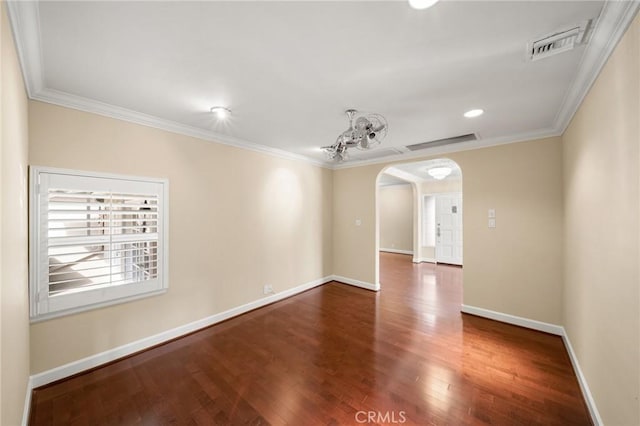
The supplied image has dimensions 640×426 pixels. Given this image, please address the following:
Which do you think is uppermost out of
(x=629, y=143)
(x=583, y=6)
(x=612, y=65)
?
(x=583, y=6)

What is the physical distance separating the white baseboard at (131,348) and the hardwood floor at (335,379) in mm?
88

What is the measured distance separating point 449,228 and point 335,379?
6209mm

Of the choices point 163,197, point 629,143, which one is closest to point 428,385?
point 629,143

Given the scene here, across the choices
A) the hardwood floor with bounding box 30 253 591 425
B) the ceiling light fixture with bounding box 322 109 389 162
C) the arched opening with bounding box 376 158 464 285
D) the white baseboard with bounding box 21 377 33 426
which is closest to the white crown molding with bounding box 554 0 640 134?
the ceiling light fixture with bounding box 322 109 389 162

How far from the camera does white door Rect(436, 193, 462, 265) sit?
7.05m

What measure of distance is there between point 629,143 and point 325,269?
449cm

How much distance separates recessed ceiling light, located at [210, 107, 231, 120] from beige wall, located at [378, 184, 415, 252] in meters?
6.40

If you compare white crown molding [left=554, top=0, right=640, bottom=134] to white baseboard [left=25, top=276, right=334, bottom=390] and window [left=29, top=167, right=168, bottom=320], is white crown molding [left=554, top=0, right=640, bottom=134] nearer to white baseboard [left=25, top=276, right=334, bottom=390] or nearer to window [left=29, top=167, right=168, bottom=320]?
window [left=29, top=167, right=168, bottom=320]

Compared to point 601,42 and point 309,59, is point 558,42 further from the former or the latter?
point 309,59

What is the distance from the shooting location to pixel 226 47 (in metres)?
1.63

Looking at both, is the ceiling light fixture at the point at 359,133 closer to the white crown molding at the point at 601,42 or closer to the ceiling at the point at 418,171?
the white crown molding at the point at 601,42

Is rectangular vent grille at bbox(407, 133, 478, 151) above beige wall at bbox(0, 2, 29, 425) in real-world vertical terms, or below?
above

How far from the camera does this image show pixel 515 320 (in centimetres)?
333

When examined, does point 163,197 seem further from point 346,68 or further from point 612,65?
point 612,65
